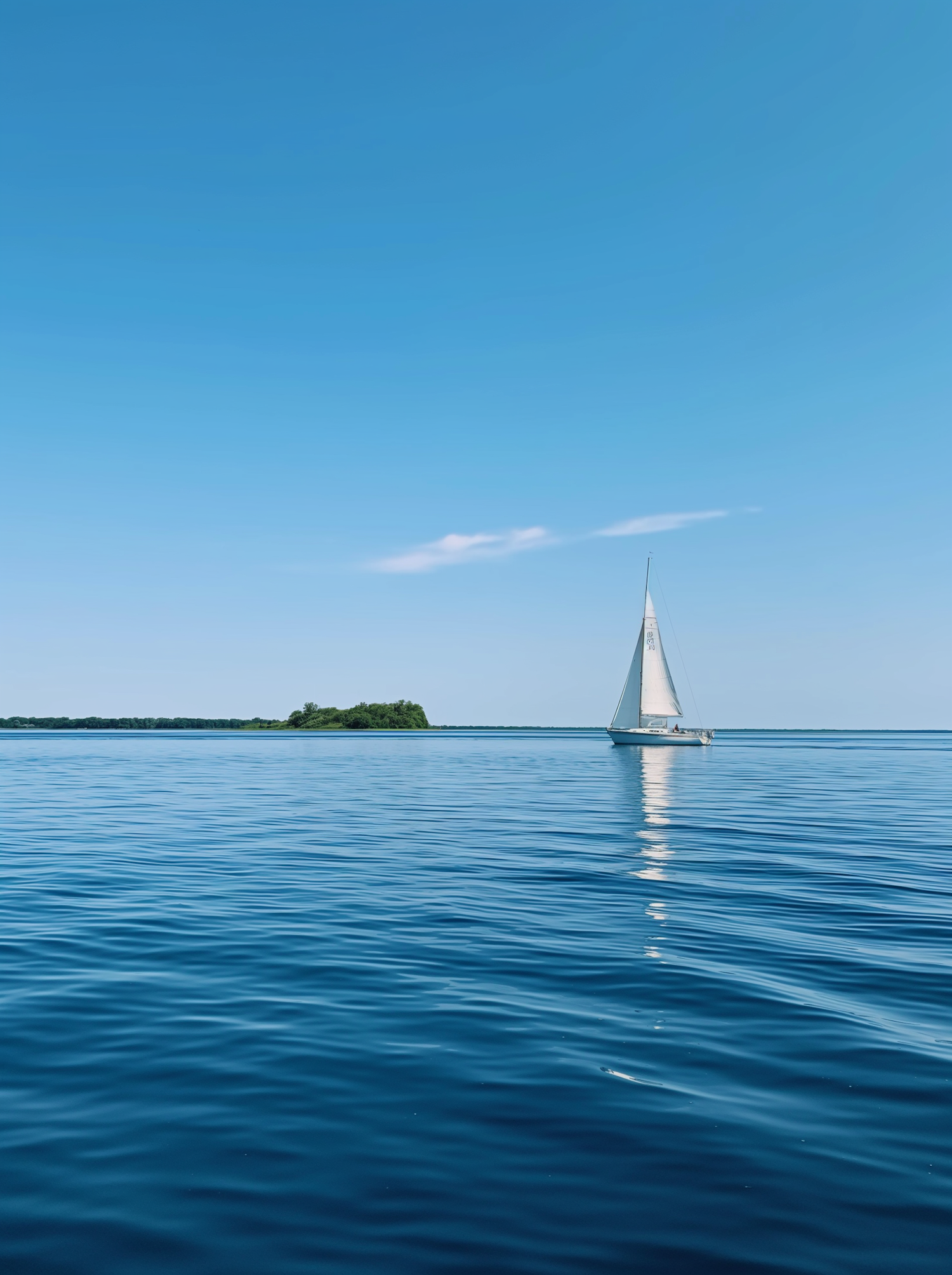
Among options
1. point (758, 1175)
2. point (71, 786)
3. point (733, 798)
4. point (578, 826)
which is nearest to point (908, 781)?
point (733, 798)

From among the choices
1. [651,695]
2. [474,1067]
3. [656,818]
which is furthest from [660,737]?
[474,1067]

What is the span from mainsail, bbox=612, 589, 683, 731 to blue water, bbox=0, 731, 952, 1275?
96556 mm

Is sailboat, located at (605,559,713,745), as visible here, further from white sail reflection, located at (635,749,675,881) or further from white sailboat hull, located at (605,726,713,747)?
white sail reflection, located at (635,749,675,881)

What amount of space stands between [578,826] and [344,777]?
33930 mm

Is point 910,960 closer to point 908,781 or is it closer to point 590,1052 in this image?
point 590,1052

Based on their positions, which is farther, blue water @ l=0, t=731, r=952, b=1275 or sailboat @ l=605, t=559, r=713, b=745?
sailboat @ l=605, t=559, r=713, b=745

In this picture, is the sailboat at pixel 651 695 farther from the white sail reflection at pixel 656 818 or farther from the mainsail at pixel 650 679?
the white sail reflection at pixel 656 818

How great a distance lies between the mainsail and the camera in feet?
380

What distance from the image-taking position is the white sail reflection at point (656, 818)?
2016cm

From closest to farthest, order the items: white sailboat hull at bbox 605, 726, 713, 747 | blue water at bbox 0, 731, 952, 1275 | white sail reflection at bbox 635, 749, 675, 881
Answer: blue water at bbox 0, 731, 952, 1275 < white sail reflection at bbox 635, 749, 675, 881 < white sailboat hull at bbox 605, 726, 713, 747

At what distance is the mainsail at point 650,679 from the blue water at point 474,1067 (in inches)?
3801

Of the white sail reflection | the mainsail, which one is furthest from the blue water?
the mainsail

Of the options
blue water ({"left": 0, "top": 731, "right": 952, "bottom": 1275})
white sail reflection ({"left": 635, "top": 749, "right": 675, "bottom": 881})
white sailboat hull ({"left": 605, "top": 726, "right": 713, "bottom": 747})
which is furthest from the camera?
white sailboat hull ({"left": 605, "top": 726, "right": 713, "bottom": 747})

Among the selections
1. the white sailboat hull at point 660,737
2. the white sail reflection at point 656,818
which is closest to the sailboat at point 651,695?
the white sailboat hull at point 660,737
